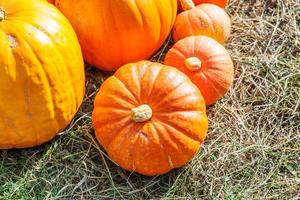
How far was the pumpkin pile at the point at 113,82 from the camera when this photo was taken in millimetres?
2822

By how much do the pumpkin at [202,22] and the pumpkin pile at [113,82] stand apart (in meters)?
0.21

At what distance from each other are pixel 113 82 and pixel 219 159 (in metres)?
0.74

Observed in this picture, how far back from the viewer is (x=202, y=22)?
3.47 meters

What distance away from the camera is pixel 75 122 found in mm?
3301

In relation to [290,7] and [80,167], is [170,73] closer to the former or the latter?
[80,167]

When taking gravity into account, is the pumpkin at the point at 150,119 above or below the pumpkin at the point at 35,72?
below

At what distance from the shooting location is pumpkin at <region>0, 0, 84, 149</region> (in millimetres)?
2773

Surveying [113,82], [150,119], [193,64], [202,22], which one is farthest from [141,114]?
[202,22]

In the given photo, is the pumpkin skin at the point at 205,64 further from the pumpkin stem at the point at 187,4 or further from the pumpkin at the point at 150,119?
the pumpkin stem at the point at 187,4

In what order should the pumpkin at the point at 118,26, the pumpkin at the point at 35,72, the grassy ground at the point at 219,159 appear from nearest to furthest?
the pumpkin at the point at 35,72, the grassy ground at the point at 219,159, the pumpkin at the point at 118,26

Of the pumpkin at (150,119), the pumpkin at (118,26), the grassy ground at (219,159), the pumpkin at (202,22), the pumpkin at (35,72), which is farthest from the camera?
the pumpkin at (202,22)

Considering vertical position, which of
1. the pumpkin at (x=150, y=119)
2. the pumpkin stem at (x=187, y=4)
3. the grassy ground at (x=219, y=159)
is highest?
the pumpkin stem at (x=187, y=4)

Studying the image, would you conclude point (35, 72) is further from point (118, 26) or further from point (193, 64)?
point (193, 64)

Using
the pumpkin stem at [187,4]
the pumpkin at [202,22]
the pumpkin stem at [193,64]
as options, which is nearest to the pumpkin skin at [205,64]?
the pumpkin stem at [193,64]
